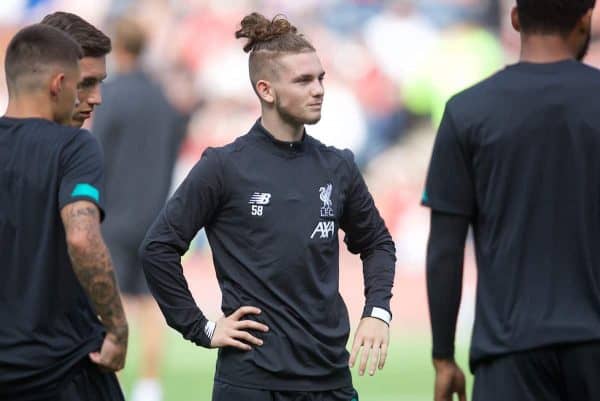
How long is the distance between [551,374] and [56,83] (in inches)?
77.1

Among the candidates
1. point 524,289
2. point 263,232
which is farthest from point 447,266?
point 263,232

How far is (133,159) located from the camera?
10820mm

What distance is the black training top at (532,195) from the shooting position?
4777 mm

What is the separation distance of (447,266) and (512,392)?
0.45 meters

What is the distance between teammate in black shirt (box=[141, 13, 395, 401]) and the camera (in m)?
5.78

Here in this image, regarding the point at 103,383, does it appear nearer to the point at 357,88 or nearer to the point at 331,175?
the point at 331,175

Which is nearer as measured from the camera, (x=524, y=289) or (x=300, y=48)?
(x=524, y=289)

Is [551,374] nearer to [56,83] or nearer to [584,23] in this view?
[584,23]

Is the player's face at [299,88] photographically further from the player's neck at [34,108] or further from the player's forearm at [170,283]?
the player's neck at [34,108]

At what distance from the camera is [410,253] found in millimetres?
17062

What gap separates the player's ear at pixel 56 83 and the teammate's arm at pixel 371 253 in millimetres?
1322

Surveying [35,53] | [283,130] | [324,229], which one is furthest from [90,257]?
[283,130]

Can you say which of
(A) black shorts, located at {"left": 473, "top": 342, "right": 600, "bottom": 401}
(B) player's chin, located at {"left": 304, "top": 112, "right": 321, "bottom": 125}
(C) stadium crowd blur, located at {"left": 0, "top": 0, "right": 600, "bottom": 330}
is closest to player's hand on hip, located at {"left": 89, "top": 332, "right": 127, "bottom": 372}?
(B) player's chin, located at {"left": 304, "top": 112, "right": 321, "bottom": 125}

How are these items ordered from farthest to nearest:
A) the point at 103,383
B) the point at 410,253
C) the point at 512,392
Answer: the point at 410,253, the point at 103,383, the point at 512,392
